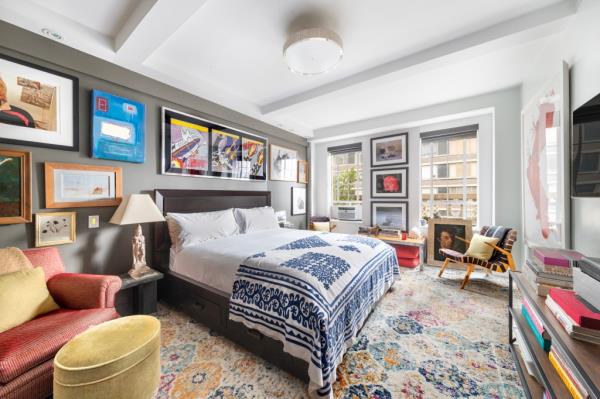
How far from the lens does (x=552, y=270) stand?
1.42m

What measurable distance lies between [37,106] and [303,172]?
414cm

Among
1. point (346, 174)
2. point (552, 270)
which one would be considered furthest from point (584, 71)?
point (346, 174)

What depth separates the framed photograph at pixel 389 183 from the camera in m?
4.45

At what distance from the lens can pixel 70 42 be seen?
2064 mm

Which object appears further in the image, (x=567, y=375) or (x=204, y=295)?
(x=204, y=295)

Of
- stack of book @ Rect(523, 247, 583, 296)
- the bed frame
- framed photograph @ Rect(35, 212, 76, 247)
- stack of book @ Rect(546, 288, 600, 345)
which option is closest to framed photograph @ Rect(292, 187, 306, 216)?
the bed frame

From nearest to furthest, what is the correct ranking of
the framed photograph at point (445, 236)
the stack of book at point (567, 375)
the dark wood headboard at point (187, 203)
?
1. the stack of book at point (567, 375)
2. the dark wood headboard at point (187, 203)
3. the framed photograph at point (445, 236)

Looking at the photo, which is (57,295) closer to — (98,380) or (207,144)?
(98,380)

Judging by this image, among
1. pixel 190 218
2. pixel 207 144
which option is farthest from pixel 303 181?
pixel 190 218

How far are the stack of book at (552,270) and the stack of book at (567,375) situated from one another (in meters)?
0.38

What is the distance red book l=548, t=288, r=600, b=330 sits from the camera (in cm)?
99

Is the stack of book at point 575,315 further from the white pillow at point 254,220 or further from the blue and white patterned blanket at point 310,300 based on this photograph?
the white pillow at point 254,220

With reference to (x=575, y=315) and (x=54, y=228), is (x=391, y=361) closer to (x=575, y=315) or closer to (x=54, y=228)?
(x=575, y=315)

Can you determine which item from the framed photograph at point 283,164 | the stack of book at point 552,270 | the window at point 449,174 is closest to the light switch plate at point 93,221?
the framed photograph at point 283,164
